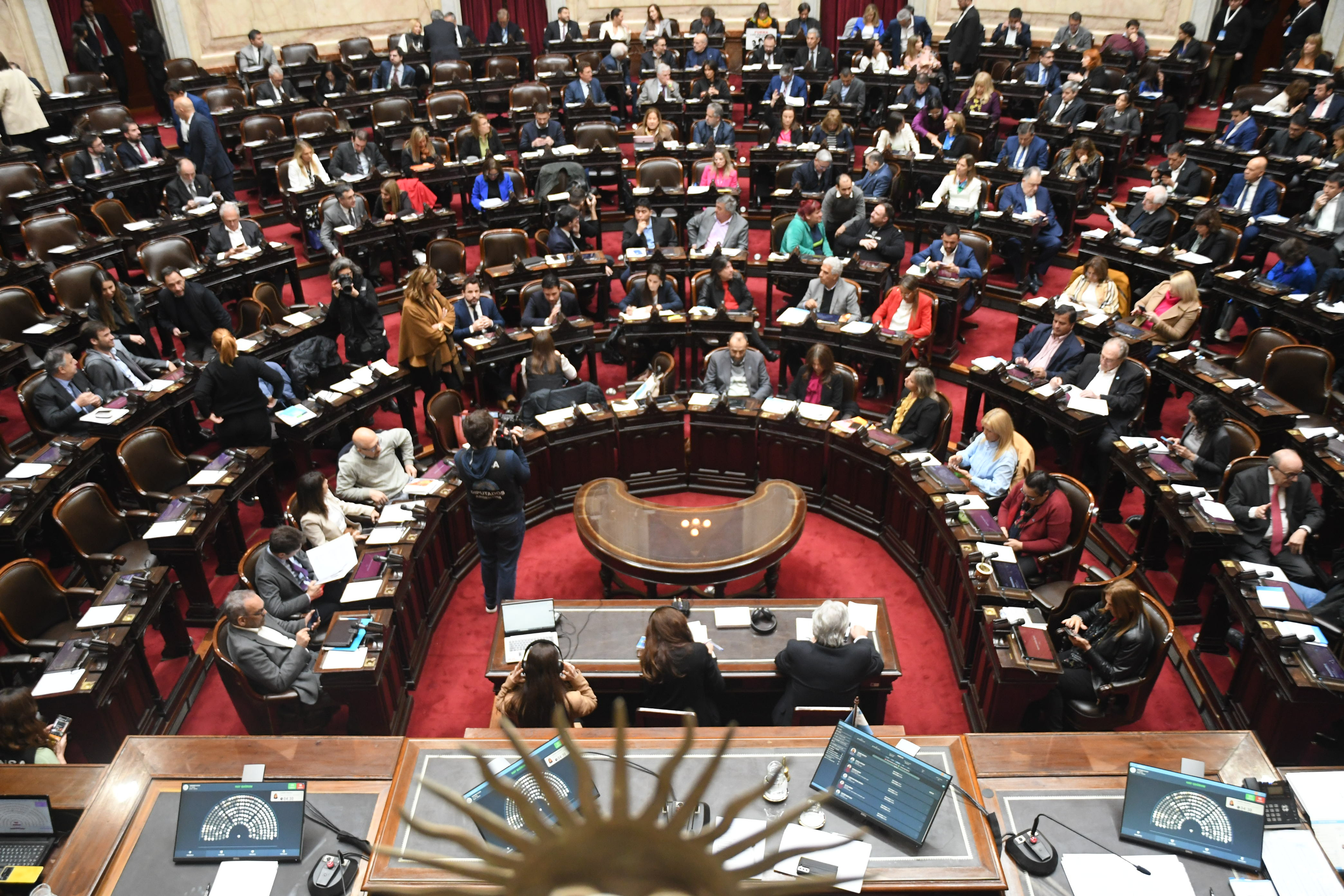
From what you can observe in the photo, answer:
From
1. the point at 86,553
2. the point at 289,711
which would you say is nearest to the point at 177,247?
the point at 86,553

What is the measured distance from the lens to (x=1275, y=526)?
6.25 m

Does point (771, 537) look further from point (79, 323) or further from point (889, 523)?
point (79, 323)

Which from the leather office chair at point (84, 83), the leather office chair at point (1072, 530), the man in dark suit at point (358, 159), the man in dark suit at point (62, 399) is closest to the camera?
the leather office chair at point (1072, 530)

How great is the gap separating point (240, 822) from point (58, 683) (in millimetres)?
1997

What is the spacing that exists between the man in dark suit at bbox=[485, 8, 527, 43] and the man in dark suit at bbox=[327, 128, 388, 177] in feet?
17.6

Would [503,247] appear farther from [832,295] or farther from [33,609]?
[33,609]

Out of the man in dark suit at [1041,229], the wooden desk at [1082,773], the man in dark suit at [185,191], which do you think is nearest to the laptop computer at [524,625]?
the wooden desk at [1082,773]

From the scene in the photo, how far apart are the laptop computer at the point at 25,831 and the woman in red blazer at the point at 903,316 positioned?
7391 mm

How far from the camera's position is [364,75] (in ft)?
52.3

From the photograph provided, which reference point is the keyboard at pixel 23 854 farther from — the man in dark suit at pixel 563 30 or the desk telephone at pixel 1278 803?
the man in dark suit at pixel 563 30

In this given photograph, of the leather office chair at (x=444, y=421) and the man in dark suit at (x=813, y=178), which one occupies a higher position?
the man in dark suit at (x=813, y=178)

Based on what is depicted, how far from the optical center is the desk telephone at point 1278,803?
3.98 meters

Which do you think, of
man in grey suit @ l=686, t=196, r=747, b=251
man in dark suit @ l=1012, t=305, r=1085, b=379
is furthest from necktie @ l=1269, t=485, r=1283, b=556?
man in grey suit @ l=686, t=196, r=747, b=251

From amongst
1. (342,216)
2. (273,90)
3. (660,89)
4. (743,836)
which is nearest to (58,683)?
(743,836)
